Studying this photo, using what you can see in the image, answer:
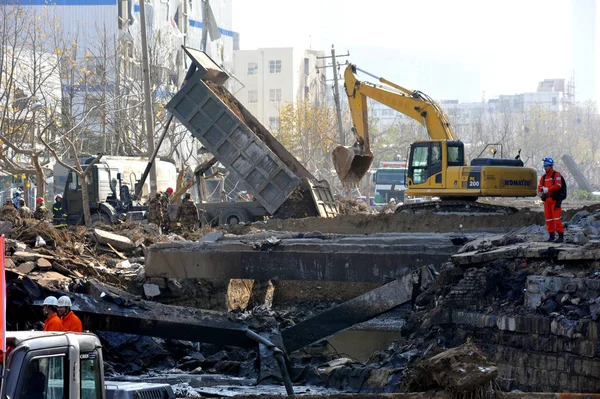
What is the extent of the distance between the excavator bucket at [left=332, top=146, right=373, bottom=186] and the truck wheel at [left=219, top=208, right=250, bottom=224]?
3.13m

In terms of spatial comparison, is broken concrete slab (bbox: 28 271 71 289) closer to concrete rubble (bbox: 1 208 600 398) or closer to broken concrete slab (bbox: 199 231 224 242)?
concrete rubble (bbox: 1 208 600 398)

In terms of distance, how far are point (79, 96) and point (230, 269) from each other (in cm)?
3335

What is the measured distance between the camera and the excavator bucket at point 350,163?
26359mm

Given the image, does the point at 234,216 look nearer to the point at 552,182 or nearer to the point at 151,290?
the point at 151,290

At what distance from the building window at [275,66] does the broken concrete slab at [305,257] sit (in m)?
82.4

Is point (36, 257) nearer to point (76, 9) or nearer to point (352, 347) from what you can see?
point (352, 347)

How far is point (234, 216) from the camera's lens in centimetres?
2819

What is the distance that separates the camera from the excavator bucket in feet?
86.5

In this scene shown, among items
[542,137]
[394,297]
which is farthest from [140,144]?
[542,137]

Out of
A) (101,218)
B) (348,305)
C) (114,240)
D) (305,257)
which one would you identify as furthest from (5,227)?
(101,218)

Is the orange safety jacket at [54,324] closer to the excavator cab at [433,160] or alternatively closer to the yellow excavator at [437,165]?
the yellow excavator at [437,165]

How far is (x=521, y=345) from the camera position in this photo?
11445mm

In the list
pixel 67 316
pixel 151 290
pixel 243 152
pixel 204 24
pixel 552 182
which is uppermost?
pixel 204 24

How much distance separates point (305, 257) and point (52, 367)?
1168 centimetres
